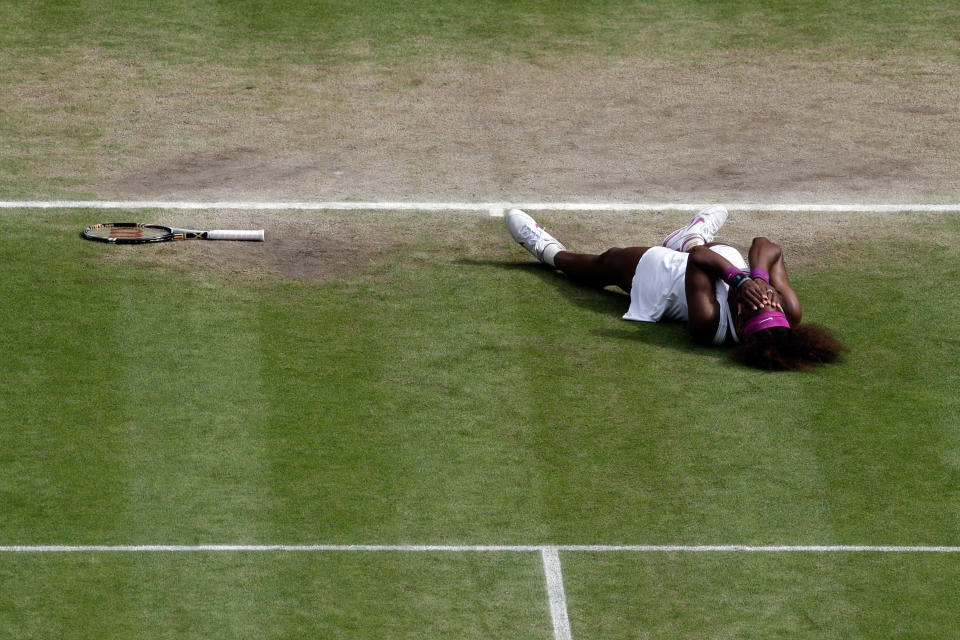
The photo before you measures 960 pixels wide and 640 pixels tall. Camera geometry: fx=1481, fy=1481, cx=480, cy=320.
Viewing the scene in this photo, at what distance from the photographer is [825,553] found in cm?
852

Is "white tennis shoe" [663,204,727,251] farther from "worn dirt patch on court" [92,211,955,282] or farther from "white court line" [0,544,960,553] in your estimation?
"white court line" [0,544,960,553]

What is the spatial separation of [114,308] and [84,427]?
1.75 meters

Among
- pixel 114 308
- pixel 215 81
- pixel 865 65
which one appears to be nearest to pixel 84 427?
pixel 114 308

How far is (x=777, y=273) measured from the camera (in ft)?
36.1

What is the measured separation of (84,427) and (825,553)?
4672 mm

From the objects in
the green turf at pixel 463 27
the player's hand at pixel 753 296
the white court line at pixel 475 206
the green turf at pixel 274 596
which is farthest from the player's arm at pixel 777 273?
the green turf at pixel 463 27

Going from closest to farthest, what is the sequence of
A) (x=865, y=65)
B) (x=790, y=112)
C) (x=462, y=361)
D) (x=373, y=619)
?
1. (x=373, y=619)
2. (x=462, y=361)
3. (x=790, y=112)
4. (x=865, y=65)

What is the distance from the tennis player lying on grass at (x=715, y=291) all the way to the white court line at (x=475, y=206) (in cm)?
139

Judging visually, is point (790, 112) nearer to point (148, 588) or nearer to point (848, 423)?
point (848, 423)

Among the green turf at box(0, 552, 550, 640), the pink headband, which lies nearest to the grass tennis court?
the green turf at box(0, 552, 550, 640)

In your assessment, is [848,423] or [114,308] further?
[114,308]

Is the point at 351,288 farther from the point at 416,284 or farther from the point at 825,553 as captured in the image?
the point at 825,553

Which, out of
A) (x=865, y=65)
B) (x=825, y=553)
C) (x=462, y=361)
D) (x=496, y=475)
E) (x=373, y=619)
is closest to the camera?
(x=373, y=619)

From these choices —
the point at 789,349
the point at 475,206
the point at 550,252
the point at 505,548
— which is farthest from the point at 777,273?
the point at 505,548
